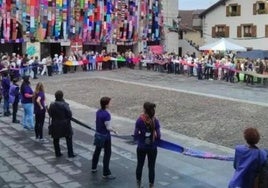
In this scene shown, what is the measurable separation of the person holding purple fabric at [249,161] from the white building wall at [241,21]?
41622 millimetres

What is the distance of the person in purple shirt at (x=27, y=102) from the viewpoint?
12586mm

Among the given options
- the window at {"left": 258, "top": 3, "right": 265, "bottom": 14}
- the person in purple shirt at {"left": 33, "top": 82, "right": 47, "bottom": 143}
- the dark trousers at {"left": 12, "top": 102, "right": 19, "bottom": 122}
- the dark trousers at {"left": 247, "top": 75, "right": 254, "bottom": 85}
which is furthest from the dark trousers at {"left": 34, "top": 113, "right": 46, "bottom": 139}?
the window at {"left": 258, "top": 3, "right": 265, "bottom": 14}

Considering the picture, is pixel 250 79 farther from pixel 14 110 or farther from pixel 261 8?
pixel 261 8

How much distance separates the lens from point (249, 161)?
5.94 metres

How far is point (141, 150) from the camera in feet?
26.0

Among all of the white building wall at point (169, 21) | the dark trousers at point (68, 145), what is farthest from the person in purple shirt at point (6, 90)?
the white building wall at point (169, 21)

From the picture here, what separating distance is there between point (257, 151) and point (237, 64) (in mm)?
22640

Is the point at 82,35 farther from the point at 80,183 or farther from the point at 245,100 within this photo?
the point at 80,183

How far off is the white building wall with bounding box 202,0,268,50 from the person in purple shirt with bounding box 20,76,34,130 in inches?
1433

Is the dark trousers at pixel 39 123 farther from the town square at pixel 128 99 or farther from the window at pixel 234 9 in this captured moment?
the window at pixel 234 9

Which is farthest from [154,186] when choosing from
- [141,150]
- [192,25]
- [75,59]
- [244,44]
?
[192,25]

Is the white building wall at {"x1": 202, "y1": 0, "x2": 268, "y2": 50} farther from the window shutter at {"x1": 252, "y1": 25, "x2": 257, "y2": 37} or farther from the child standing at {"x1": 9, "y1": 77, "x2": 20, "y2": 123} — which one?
the child standing at {"x1": 9, "y1": 77, "x2": 20, "y2": 123}

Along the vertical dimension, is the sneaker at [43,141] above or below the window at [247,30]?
below

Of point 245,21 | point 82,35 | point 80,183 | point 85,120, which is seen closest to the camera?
point 80,183
